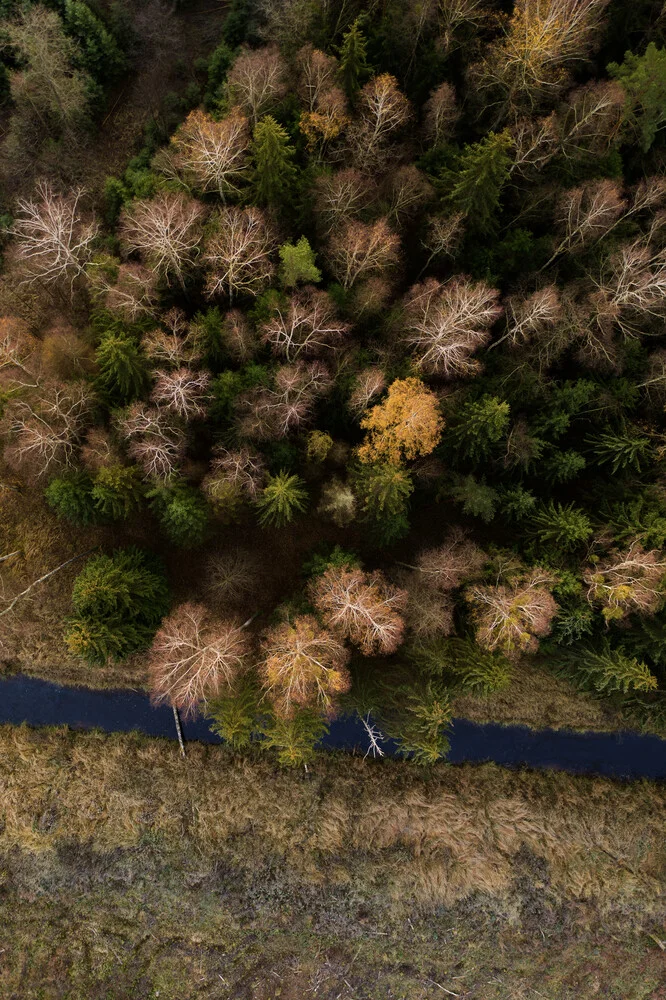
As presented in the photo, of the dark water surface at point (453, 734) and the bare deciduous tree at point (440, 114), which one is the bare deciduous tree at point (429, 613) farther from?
the bare deciduous tree at point (440, 114)

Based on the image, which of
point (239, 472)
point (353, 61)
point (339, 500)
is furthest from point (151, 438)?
point (353, 61)

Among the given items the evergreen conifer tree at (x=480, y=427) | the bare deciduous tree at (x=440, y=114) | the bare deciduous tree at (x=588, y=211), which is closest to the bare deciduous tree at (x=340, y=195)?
the bare deciduous tree at (x=440, y=114)

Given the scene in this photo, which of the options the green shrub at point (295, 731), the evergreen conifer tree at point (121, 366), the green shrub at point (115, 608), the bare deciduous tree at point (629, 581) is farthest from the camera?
the green shrub at point (295, 731)

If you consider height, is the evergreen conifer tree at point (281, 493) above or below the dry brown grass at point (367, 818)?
above

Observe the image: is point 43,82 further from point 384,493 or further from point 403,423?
point 384,493

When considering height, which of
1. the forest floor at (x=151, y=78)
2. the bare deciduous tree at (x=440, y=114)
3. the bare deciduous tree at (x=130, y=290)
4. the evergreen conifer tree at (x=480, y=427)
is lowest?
the evergreen conifer tree at (x=480, y=427)

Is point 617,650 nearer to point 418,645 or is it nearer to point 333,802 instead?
point 418,645
